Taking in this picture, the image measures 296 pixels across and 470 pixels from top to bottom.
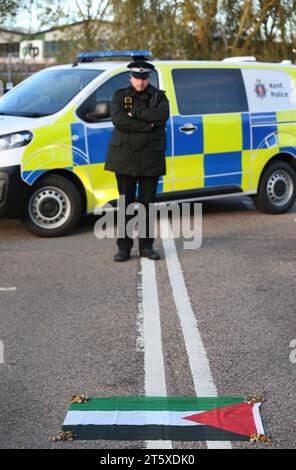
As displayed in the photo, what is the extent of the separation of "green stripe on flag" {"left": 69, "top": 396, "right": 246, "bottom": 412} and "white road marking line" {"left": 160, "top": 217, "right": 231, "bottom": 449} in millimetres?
92

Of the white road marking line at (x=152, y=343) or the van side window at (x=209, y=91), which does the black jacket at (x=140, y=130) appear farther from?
the van side window at (x=209, y=91)

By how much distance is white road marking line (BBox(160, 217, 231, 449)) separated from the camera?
15.0 ft

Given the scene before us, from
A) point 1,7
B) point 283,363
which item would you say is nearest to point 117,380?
point 283,363

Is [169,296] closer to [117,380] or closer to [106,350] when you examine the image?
[106,350]

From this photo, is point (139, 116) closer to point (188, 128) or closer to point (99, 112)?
point (99, 112)

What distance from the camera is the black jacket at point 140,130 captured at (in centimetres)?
741

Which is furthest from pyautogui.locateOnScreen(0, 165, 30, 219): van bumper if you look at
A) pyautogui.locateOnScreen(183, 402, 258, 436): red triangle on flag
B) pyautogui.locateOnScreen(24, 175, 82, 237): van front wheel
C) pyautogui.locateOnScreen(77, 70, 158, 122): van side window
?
pyautogui.locateOnScreen(183, 402, 258, 436): red triangle on flag

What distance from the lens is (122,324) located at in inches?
228

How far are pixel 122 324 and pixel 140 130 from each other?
224 centimetres

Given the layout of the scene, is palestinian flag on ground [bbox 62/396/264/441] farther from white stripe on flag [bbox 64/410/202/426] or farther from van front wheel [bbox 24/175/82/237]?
van front wheel [bbox 24/175/82/237]

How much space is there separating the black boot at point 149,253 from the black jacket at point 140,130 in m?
0.73

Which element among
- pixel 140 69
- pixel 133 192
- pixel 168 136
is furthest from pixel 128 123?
pixel 168 136

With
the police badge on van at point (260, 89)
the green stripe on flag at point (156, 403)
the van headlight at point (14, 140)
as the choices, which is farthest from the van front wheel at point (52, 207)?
the green stripe on flag at point (156, 403)

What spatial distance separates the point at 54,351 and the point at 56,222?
3.58 metres
